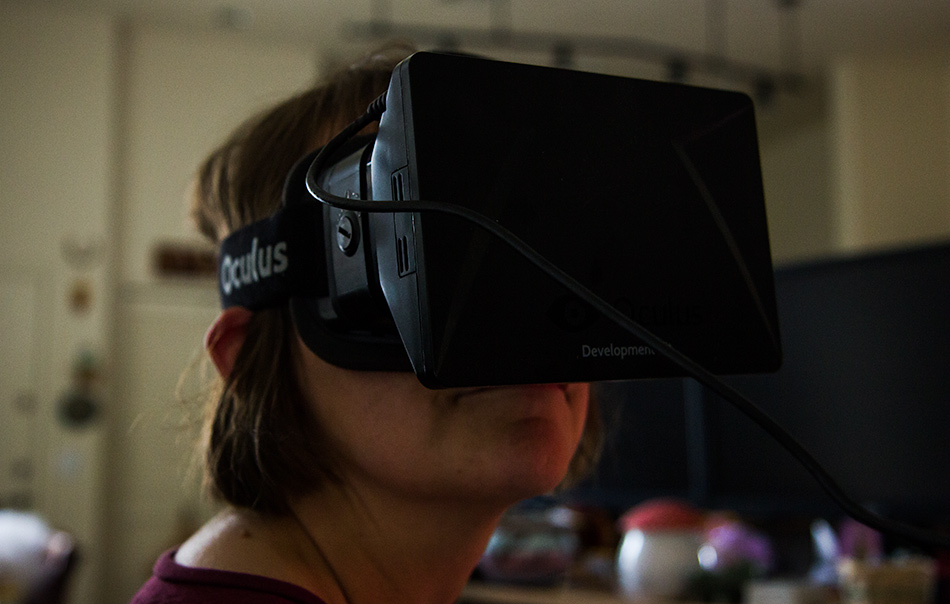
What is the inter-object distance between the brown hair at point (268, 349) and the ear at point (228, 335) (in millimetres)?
11

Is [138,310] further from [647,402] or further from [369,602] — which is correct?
[369,602]

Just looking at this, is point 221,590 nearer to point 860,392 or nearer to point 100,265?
point 860,392

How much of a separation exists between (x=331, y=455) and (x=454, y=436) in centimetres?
11

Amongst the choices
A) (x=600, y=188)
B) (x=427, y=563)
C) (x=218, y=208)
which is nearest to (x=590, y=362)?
(x=600, y=188)

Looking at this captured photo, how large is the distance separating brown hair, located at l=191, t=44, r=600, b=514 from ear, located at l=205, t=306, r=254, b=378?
1 cm

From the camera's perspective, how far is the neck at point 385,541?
573 mm

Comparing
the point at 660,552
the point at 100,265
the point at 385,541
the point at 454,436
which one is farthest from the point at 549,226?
the point at 100,265

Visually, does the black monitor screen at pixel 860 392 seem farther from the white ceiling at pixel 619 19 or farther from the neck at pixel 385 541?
the white ceiling at pixel 619 19

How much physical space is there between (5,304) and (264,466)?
4.25 m

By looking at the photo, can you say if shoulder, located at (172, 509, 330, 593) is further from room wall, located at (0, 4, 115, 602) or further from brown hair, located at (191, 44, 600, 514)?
room wall, located at (0, 4, 115, 602)

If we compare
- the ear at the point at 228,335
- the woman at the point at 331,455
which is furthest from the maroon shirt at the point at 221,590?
the ear at the point at 228,335

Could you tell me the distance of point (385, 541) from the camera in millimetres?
585

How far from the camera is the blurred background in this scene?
433cm

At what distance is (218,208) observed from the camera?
685 millimetres
